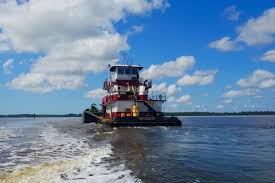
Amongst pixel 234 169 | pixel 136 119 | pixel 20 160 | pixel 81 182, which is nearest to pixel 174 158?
pixel 234 169

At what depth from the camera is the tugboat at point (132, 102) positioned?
3972 cm

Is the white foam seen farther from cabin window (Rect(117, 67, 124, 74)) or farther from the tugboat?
cabin window (Rect(117, 67, 124, 74))

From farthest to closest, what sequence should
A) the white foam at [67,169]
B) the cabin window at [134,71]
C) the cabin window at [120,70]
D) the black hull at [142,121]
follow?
the cabin window at [134,71] < the cabin window at [120,70] < the black hull at [142,121] < the white foam at [67,169]

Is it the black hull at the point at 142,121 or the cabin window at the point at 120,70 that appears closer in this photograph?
the black hull at the point at 142,121

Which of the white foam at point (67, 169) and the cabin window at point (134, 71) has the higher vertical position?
the cabin window at point (134, 71)

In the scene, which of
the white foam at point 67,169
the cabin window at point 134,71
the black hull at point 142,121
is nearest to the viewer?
the white foam at point 67,169

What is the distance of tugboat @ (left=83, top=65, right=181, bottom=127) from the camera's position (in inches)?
1564

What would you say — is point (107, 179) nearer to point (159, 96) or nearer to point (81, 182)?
point (81, 182)

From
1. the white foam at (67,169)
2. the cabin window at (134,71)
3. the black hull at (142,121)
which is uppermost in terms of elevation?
the cabin window at (134,71)

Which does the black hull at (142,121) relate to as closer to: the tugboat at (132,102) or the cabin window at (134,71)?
the tugboat at (132,102)

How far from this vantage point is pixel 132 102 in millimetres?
43344

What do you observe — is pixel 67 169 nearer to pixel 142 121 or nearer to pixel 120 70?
pixel 142 121

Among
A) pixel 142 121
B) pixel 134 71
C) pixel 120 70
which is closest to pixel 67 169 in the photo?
pixel 142 121

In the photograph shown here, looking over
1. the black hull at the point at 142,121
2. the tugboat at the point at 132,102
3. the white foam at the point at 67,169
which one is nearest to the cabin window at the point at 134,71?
the tugboat at the point at 132,102
